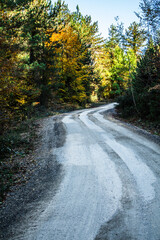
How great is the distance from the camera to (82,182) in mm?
4094

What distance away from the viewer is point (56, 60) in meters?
17.5

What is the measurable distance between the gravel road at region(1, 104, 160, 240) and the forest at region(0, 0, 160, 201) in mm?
3677

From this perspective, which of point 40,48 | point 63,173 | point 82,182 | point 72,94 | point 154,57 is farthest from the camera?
point 72,94

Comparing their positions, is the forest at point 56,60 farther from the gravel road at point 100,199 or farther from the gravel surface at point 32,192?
the gravel road at point 100,199

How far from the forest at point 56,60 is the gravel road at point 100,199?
3.68m

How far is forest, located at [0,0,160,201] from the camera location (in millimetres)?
9076

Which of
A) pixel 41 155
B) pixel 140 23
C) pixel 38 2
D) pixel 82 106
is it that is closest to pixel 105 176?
pixel 41 155

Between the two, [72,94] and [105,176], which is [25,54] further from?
[105,176]

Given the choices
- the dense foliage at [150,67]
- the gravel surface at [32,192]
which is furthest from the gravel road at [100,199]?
the dense foliage at [150,67]

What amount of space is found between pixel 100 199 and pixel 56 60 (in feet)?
54.4

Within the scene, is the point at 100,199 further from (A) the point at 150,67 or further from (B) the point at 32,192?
(A) the point at 150,67

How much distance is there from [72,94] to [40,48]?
899cm

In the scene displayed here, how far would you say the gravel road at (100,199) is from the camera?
258 centimetres

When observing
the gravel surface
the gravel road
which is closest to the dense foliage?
the gravel road
